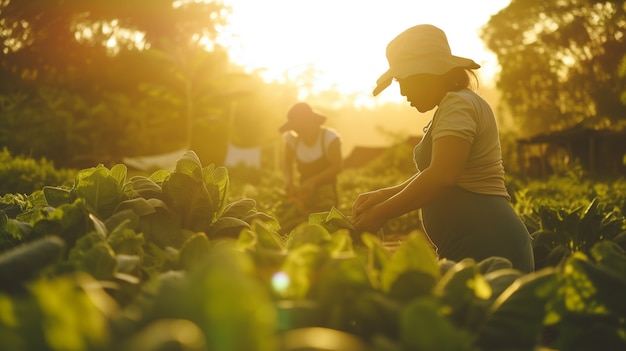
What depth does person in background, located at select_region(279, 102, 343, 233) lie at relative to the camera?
739cm

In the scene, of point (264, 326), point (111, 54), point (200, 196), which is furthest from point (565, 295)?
point (111, 54)

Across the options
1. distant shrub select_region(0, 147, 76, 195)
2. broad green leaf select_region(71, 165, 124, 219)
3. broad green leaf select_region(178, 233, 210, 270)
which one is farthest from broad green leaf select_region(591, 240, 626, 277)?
distant shrub select_region(0, 147, 76, 195)

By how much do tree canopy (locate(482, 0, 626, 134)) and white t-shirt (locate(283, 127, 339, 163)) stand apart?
39043 mm

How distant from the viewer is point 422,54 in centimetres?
299

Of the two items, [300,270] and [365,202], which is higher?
[300,270]

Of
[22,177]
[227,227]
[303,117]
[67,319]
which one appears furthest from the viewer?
[22,177]

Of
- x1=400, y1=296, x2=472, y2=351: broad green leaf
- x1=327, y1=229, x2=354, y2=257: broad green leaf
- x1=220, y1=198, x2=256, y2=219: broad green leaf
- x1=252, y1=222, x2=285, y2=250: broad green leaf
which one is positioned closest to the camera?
x1=400, y1=296, x2=472, y2=351: broad green leaf

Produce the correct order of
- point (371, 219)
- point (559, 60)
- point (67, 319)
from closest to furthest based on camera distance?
point (67, 319) → point (371, 219) → point (559, 60)

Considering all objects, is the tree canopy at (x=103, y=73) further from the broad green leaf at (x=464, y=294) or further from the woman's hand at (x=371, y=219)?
the broad green leaf at (x=464, y=294)

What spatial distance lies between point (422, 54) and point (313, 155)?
4.64m

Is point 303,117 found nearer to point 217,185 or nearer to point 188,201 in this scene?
point 217,185

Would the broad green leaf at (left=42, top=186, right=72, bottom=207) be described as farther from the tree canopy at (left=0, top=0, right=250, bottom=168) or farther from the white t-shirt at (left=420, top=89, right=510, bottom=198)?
the tree canopy at (left=0, top=0, right=250, bottom=168)

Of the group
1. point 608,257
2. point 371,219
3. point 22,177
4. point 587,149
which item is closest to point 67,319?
point 608,257

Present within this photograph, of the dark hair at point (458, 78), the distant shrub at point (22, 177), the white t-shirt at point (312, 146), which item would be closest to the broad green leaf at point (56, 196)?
the dark hair at point (458, 78)
